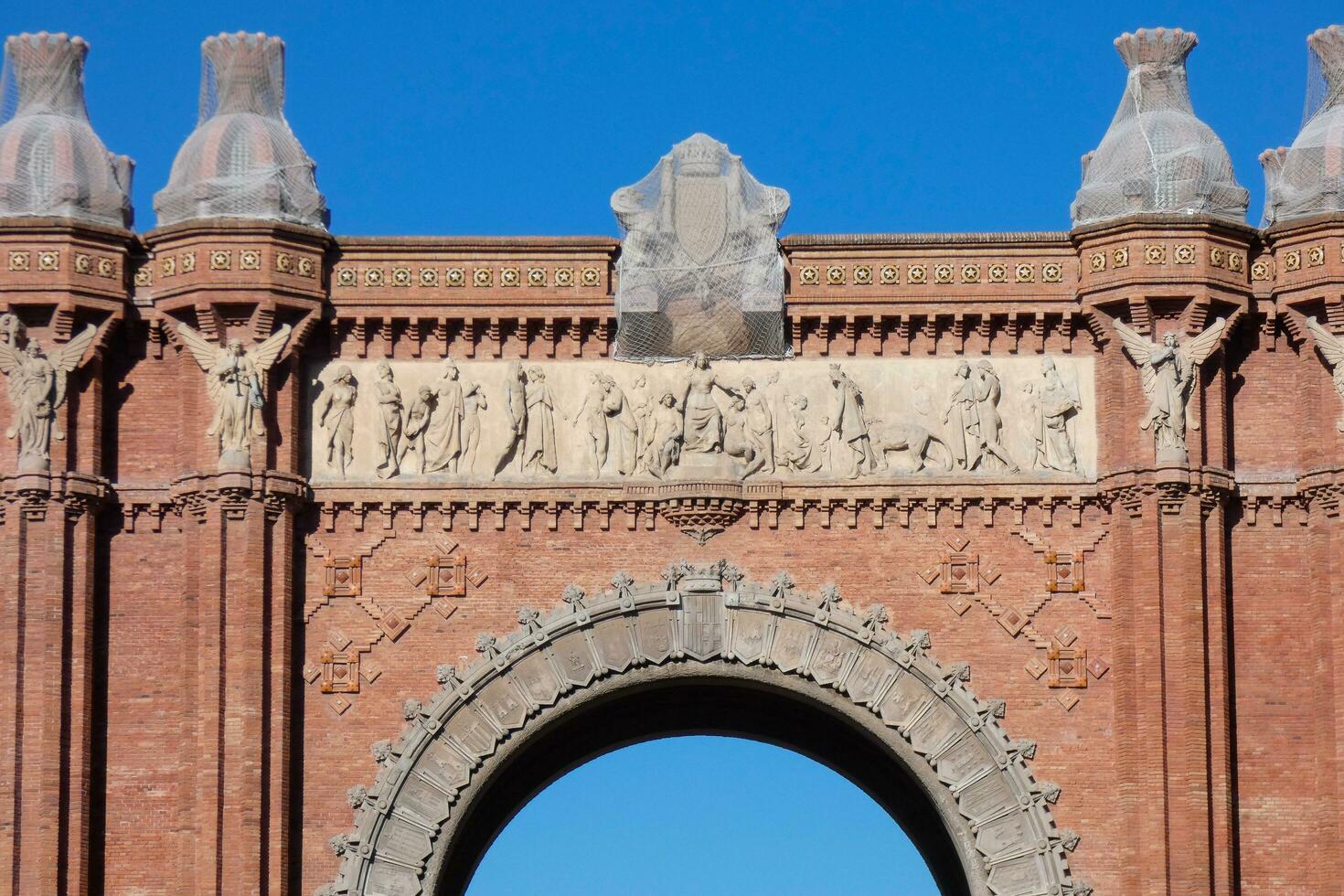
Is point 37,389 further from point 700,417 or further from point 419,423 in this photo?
point 700,417

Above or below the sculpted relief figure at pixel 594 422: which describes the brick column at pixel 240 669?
below

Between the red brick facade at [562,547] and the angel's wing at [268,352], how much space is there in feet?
0.34

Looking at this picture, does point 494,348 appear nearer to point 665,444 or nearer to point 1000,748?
point 665,444

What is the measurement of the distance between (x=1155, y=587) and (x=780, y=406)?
3657 mm

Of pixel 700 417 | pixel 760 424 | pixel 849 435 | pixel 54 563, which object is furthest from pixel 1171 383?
pixel 54 563

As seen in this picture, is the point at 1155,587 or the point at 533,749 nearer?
the point at 1155,587

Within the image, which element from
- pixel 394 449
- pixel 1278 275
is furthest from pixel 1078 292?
pixel 394 449

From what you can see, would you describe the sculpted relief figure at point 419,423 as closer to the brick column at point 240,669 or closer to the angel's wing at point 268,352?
the brick column at point 240,669

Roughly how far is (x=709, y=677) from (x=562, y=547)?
1.72 m

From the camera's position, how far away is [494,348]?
29.9 metres

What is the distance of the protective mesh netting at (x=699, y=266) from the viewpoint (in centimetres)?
2970

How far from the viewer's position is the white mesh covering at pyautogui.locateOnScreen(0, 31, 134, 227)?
2952 cm

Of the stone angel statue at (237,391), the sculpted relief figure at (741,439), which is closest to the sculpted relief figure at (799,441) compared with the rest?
the sculpted relief figure at (741,439)

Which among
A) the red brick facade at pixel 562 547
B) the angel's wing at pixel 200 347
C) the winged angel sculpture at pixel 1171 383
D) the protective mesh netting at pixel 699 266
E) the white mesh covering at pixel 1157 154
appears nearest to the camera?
the red brick facade at pixel 562 547
